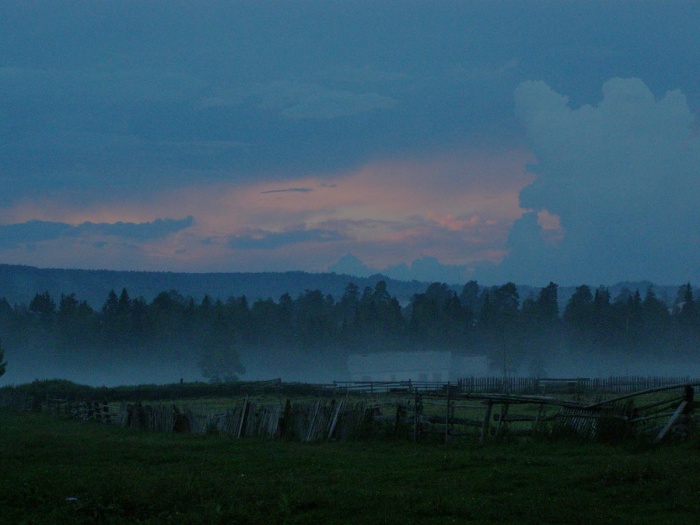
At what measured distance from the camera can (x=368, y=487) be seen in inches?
563

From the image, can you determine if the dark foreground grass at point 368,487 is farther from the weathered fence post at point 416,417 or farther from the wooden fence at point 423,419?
the weathered fence post at point 416,417

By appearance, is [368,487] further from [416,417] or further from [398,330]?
[398,330]

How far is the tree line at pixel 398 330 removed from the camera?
128 metres

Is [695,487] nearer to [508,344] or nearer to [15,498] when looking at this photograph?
[15,498]

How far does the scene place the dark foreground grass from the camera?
38.2 feet

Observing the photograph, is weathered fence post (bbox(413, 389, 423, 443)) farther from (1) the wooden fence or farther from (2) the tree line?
(2) the tree line

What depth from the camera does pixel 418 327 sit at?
137m

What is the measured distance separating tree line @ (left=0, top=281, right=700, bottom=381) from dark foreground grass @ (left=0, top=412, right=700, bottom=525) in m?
104

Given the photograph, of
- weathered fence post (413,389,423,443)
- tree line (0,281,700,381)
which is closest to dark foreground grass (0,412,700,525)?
weathered fence post (413,389,423,443)

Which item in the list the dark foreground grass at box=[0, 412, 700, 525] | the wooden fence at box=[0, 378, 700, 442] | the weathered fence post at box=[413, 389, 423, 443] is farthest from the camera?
the weathered fence post at box=[413, 389, 423, 443]

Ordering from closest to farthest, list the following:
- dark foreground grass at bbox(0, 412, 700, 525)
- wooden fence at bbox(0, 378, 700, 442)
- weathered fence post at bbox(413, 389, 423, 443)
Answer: dark foreground grass at bbox(0, 412, 700, 525) < wooden fence at bbox(0, 378, 700, 442) < weathered fence post at bbox(413, 389, 423, 443)

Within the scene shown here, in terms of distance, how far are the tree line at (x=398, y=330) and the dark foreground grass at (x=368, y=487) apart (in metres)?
104

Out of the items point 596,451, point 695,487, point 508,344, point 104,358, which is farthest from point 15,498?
point 104,358

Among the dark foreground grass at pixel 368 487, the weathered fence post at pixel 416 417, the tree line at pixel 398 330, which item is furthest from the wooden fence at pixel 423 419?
the tree line at pixel 398 330
